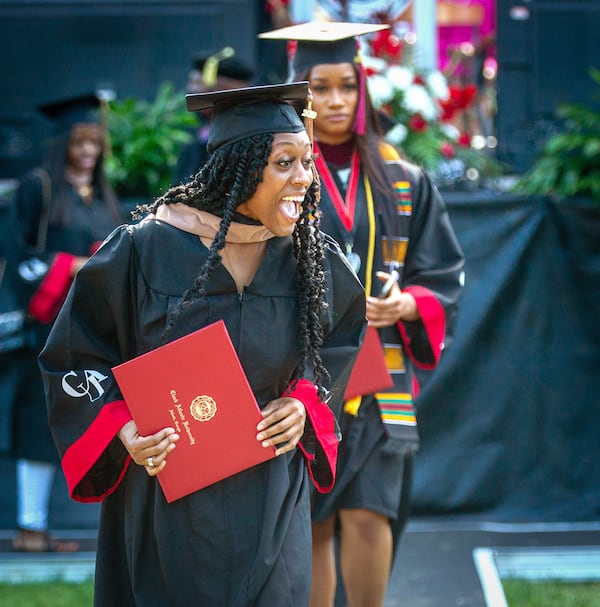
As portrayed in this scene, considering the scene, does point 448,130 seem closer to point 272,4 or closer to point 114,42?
point 272,4

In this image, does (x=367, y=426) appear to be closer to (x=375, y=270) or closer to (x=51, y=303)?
(x=375, y=270)

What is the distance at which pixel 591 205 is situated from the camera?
6434mm

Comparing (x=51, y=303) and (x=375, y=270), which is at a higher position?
(x=375, y=270)

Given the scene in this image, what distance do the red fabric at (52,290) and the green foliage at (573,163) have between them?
99.0 inches

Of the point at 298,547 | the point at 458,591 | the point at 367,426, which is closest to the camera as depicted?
the point at 298,547

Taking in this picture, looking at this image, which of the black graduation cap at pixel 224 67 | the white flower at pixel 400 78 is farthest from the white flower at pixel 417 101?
the black graduation cap at pixel 224 67

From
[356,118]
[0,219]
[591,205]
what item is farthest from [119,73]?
[356,118]

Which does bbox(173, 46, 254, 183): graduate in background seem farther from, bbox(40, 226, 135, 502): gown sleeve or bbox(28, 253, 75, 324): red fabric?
bbox(40, 226, 135, 502): gown sleeve

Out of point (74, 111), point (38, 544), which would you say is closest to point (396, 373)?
point (38, 544)

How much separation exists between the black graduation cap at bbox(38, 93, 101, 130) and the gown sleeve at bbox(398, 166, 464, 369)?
226cm

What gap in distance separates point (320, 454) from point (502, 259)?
3136 millimetres

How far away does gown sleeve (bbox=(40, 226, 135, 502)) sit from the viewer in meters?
3.26

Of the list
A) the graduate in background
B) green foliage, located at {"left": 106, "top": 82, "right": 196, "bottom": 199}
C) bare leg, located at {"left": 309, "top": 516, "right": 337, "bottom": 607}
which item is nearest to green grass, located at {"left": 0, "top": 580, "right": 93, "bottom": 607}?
bare leg, located at {"left": 309, "top": 516, "right": 337, "bottom": 607}

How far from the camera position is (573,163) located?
6.59 metres
